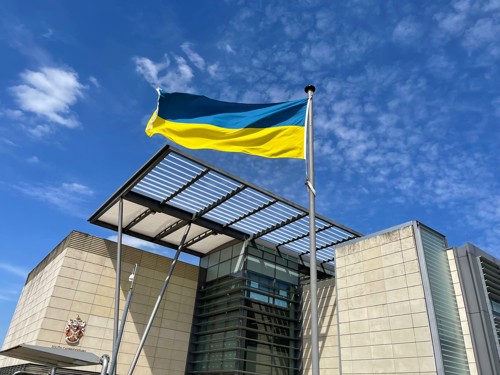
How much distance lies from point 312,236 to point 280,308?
18.8m

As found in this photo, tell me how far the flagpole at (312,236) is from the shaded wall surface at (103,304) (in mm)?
19857

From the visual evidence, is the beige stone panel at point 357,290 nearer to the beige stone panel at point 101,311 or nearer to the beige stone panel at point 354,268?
the beige stone panel at point 354,268

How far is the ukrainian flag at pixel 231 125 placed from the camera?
12180mm

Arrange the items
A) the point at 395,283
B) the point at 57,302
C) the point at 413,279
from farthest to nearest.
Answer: the point at 57,302, the point at 395,283, the point at 413,279

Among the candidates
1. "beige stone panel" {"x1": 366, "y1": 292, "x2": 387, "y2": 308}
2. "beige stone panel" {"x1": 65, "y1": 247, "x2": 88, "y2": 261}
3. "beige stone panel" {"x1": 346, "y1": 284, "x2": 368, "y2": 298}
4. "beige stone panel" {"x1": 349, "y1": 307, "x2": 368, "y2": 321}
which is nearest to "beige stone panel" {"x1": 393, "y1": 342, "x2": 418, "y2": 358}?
"beige stone panel" {"x1": 366, "y1": 292, "x2": 387, "y2": 308}

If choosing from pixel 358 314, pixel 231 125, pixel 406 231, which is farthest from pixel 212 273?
pixel 231 125

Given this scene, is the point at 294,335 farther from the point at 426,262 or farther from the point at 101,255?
the point at 101,255

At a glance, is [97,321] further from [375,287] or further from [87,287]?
[375,287]

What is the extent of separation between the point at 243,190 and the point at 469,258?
1195cm

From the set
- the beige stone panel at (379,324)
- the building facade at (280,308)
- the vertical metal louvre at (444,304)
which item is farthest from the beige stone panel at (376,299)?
the vertical metal louvre at (444,304)

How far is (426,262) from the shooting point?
712 inches

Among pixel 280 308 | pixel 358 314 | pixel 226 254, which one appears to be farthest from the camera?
pixel 226 254

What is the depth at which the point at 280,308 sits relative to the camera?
27266 mm

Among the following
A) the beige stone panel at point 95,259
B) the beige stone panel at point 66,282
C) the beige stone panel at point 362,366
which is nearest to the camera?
the beige stone panel at point 362,366
